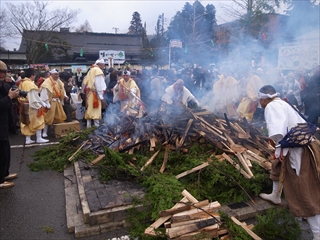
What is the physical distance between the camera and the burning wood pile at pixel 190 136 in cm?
541

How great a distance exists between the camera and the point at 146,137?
604 cm

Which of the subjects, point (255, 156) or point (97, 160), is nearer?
point (255, 156)

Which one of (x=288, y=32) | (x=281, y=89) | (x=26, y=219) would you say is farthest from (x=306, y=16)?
(x=26, y=219)

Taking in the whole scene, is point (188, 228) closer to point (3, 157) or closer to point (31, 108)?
point (3, 157)

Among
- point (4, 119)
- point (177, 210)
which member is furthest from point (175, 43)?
point (177, 210)

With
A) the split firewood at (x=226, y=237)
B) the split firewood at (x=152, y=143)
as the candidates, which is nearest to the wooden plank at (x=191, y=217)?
the split firewood at (x=226, y=237)

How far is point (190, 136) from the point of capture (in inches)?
233

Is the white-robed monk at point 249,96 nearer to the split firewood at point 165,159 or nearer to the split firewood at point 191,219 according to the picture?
the split firewood at point 165,159

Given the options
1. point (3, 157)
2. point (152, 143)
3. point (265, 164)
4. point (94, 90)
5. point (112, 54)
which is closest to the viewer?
point (265, 164)

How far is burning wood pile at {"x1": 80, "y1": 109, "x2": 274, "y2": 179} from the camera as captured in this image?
5.41m

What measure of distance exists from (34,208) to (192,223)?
283 cm

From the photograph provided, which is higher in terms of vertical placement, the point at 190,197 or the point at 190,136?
the point at 190,136

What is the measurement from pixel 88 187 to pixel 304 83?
11.5m

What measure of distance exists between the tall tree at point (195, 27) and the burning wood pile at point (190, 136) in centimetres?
754
